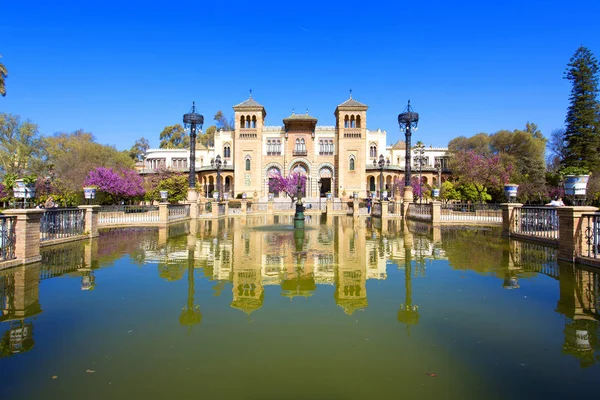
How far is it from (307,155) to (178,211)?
37319 millimetres

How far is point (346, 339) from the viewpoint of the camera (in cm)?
407

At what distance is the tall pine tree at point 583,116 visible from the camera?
3675cm

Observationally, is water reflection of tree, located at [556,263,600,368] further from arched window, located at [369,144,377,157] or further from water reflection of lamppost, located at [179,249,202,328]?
arched window, located at [369,144,377,157]

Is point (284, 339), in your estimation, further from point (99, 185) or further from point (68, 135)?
point (68, 135)

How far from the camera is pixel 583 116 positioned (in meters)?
37.1

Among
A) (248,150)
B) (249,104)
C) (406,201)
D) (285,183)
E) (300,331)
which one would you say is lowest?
(300,331)

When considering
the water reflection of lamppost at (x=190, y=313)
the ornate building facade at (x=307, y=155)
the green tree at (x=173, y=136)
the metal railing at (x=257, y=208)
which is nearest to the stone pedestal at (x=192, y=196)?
the metal railing at (x=257, y=208)

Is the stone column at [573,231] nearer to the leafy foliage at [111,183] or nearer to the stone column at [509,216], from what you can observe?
the stone column at [509,216]

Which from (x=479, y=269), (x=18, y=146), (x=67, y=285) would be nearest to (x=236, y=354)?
(x=67, y=285)

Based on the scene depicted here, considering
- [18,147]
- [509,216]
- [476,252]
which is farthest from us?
[18,147]

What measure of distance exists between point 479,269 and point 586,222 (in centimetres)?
269

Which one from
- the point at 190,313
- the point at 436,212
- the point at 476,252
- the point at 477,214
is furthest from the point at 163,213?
the point at 477,214

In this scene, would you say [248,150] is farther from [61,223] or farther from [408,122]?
[61,223]

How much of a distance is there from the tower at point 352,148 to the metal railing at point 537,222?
42721 mm
